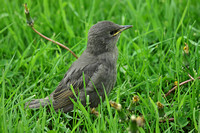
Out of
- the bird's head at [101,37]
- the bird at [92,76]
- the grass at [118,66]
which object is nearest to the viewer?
the grass at [118,66]

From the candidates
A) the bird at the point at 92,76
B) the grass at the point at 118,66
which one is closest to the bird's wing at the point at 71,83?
the bird at the point at 92,76

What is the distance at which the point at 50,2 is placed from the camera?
7016 mm

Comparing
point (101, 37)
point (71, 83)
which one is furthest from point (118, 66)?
point (71, 83)

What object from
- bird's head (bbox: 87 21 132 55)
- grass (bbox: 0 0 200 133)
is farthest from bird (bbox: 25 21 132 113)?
grass (bbox: 0 0 200 133)

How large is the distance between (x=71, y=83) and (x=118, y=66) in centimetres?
94

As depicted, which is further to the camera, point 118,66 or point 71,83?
point 118,66

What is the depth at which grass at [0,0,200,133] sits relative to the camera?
12.5 ft

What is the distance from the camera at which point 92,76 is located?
4355 millimetres

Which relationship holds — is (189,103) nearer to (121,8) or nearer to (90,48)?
(90,48)

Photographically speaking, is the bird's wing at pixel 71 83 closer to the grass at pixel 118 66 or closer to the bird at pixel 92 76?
the bird at pixel 92 76

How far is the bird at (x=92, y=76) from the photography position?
4.34 meters

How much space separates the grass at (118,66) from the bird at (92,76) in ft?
0.50

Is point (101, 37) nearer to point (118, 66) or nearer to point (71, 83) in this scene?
point (118, 66)

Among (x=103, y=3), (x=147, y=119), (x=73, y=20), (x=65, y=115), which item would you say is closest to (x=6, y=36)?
(x=73, y=20)
